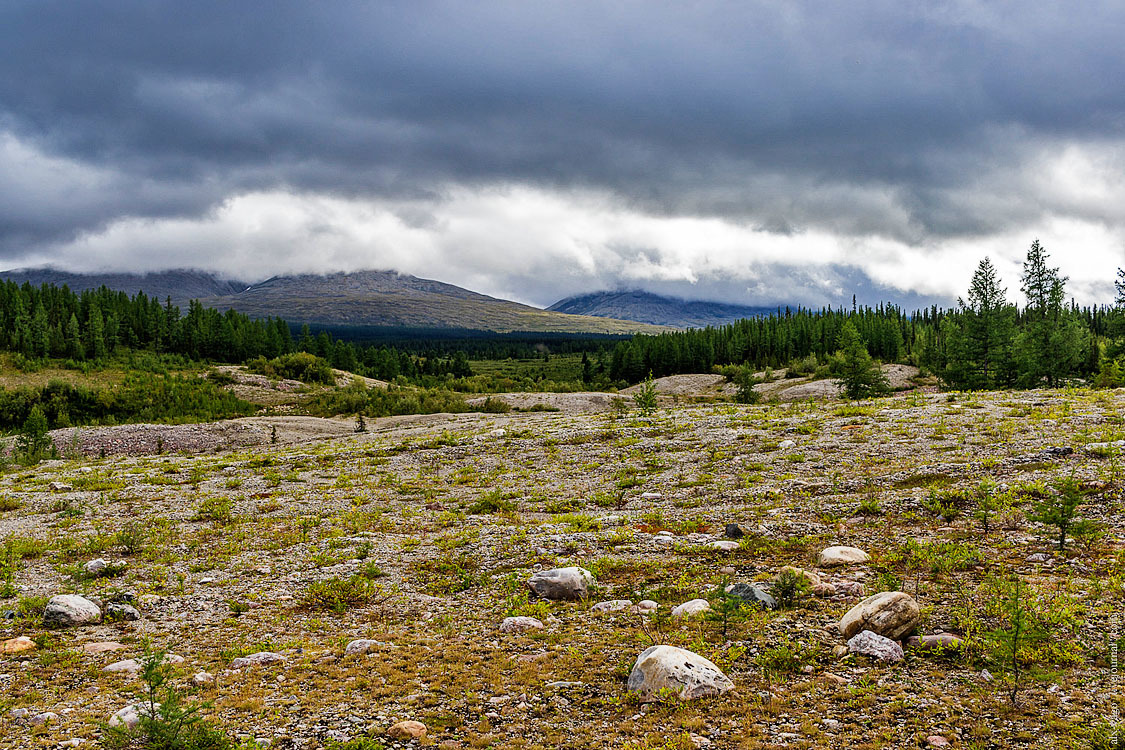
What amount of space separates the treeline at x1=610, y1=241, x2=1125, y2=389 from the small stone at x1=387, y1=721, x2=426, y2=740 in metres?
52.5

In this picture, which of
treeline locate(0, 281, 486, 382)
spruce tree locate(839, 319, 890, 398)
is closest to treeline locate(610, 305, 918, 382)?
treeline locate(0, 281, 486, 382)

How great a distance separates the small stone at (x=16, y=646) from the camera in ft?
26.9

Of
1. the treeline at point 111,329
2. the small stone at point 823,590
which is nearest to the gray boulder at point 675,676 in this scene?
the small stone at point 823,590

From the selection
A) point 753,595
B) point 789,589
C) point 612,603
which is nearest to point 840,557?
point 789,589

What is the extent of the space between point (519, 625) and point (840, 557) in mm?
5938

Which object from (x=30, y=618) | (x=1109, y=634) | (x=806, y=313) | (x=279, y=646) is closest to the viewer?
(x=1109, y=634)

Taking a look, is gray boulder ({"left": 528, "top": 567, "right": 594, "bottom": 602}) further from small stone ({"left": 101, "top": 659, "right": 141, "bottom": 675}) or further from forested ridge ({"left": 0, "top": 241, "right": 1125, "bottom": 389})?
forested ridge ({"left": 0, "top": 241, "right": 1125, "bottom": 389})

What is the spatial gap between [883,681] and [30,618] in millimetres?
12735

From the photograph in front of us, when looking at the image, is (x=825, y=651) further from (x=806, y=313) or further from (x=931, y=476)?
(x=806, y=313)

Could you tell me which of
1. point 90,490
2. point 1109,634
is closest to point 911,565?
point 1109,634

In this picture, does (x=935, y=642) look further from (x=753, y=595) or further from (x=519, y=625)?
(x=519, y=625)

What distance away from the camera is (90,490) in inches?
888

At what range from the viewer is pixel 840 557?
10344 mm

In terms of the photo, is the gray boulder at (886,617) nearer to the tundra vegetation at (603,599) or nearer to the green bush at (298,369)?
the tundra vegetation at (603,599)
